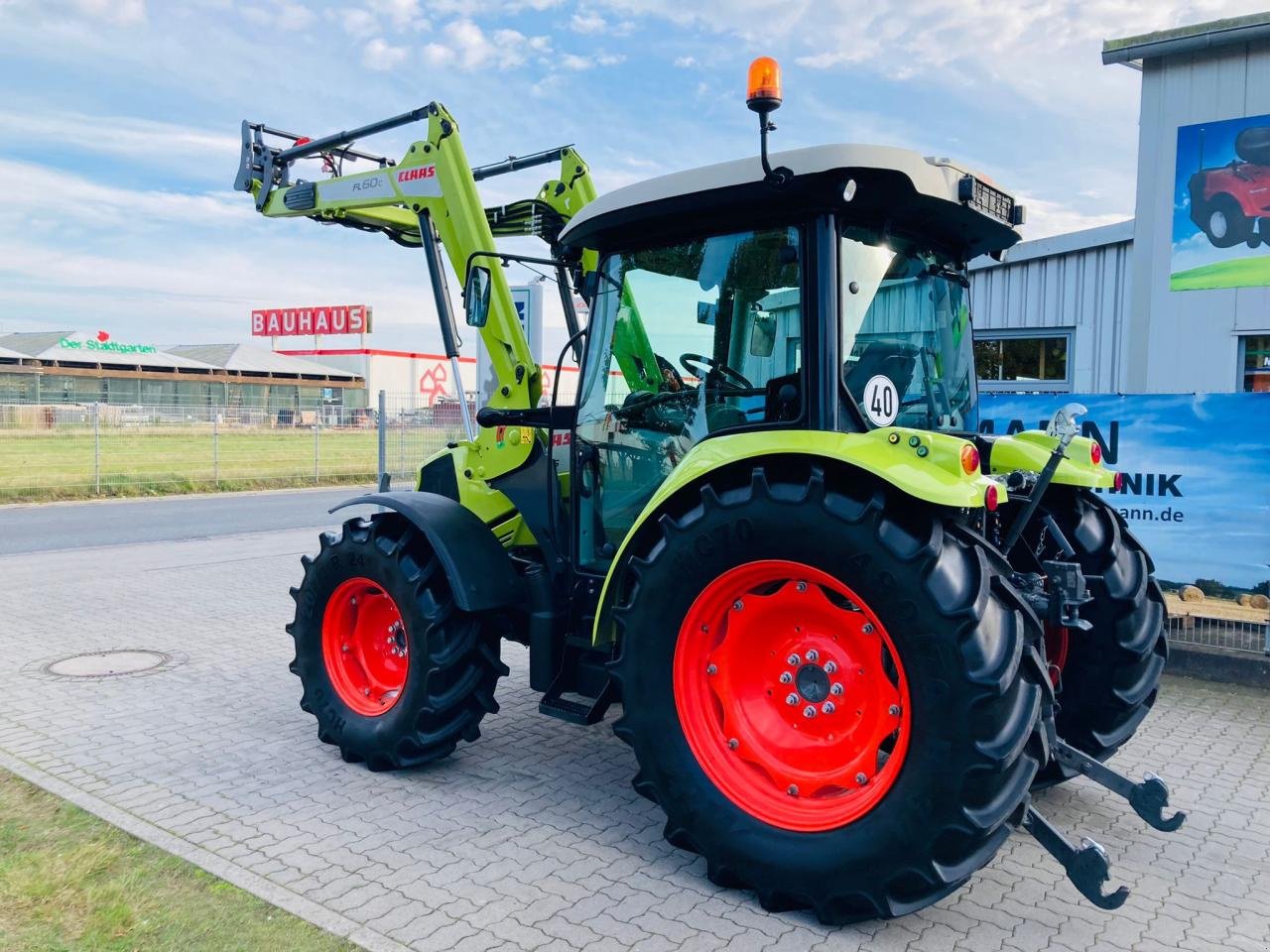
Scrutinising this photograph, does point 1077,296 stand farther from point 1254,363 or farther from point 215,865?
point 215,865

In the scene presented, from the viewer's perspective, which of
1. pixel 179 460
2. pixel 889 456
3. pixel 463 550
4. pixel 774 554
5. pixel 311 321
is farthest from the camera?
pixel 311 321

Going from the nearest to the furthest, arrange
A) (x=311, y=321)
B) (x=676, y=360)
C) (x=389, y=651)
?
1. (x=676, y=360)
2. (x=389, y=651)
3. (x=311, y=321)

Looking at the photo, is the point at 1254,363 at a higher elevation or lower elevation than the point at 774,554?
higher

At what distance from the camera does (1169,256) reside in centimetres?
933

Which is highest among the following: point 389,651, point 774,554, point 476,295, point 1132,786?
point 476,295

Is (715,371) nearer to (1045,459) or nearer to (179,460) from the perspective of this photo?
(1045,459)

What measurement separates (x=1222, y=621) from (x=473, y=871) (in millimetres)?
5330

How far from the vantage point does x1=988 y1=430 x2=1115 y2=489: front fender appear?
3.98m

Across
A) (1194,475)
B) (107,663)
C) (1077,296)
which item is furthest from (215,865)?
(1077,296)

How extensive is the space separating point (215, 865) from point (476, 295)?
2.65 meters

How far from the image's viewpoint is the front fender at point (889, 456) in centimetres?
300

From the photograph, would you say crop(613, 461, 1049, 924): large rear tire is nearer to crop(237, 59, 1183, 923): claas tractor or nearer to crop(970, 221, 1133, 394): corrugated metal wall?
crop(237, 59, 1183, 923): claas tractor

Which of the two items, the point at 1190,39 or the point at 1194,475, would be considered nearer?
the point at 1194,475

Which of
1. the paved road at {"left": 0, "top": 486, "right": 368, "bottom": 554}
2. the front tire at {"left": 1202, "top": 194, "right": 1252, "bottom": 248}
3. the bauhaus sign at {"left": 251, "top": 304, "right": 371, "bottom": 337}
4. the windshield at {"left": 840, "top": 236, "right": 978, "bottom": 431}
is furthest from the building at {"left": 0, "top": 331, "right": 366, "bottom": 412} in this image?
the windshield at {"left": 840, "top": 236, "right": 978, "bottom": 431}
